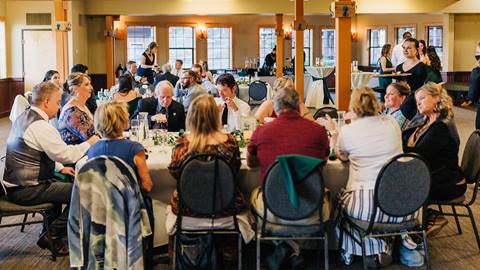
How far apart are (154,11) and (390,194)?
13672mm

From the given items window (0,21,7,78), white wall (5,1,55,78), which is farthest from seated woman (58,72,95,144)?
white wall (5,1,55,78)

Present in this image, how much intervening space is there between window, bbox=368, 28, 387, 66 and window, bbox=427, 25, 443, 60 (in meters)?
1.96

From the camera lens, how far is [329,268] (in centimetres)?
422

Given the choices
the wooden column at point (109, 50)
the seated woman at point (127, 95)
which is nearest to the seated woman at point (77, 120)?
the seated woman at point (127, 95)

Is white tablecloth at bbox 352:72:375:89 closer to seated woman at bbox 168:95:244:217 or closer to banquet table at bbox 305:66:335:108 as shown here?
banquet table at bbox 305:66:335:108

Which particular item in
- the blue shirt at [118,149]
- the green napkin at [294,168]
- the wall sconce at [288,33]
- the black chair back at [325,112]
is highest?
the wall sconce at [288,33]

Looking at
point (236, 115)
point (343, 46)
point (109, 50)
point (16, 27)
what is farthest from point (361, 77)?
point (236, 115)

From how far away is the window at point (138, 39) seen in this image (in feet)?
65.7

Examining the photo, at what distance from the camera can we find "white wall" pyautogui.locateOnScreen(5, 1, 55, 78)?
14453 millimetres

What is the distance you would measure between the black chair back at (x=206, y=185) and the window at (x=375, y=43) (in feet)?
57.5

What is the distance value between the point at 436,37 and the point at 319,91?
573 centimetres

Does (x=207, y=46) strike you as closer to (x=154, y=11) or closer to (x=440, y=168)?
(x=154, y=11)

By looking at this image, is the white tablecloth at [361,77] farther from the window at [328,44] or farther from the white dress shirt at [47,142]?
the white dress shirt at [47,142]

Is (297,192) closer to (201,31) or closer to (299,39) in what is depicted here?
(299,39)
